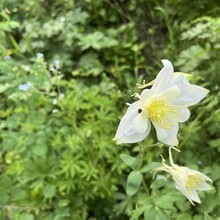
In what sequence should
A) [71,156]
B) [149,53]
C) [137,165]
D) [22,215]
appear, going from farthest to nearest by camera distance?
[149,53] < [71,156] < [22,215] < [137,165]

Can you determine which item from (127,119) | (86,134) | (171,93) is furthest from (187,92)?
(86,134)

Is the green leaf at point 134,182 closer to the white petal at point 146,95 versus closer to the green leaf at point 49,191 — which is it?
the white petal at point 146,95

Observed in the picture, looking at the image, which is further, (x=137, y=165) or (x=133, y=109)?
(x=137, y=165)

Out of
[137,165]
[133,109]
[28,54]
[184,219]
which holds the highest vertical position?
[133,109]

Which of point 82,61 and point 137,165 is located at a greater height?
point 137,165

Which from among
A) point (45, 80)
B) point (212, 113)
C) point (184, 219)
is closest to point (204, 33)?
point (212, 113)

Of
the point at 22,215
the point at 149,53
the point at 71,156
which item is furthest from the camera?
the point at 149,53

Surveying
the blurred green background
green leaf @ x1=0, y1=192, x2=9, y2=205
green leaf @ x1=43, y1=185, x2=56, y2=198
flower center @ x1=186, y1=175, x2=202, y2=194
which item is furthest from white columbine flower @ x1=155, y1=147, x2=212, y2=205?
green leaf @ x1=43, y1=185, x2=56, y2=198

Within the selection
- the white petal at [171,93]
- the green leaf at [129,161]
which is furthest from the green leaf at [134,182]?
the white petal at [171,93]

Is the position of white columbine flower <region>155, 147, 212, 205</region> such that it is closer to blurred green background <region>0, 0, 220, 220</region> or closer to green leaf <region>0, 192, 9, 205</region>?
blurred green background <region>0, 0, 220, 220</region>

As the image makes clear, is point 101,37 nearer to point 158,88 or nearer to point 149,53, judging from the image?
point 149,53
